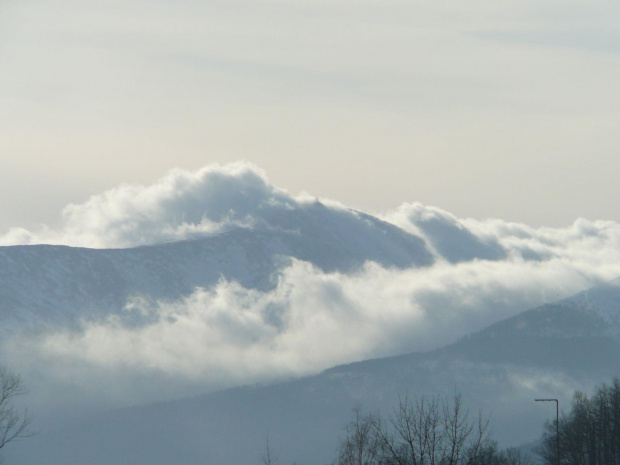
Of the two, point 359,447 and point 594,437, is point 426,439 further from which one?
point 594,437

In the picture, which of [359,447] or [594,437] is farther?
[594,437]

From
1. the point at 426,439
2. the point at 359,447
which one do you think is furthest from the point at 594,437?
the point at 426,439

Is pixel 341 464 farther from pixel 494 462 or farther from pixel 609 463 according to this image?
pixel 609 463

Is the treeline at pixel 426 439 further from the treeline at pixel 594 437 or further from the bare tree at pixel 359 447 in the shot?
the treeline at pixel 594 437

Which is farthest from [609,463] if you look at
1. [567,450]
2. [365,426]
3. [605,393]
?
[365,426]

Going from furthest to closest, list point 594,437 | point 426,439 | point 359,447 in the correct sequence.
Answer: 1. point 594,437
2. point 359,447
3. point 426,439

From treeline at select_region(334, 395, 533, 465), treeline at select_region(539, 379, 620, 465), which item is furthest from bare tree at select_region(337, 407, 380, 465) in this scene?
treeline at select_region(539, 379, 620, 465)

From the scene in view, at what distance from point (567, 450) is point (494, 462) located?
1054cm

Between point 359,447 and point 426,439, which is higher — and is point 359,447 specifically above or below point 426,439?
above

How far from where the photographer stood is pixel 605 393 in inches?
7028

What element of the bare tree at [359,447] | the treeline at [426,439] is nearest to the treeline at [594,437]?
the treeline at [426,439]

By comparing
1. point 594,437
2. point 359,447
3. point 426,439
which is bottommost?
Result: point 426,439

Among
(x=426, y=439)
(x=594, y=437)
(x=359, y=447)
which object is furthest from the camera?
(x=594, y=437)

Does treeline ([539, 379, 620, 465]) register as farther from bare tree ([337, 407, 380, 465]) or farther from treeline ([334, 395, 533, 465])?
bare tree ([337, 407, 380, 465])
